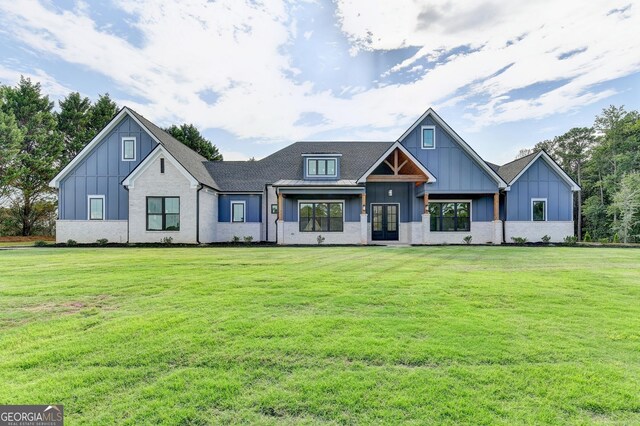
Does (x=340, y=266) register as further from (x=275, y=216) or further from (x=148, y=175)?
(x=148, y=175)

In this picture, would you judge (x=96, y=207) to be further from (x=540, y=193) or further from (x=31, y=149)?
(x=540, y=193)

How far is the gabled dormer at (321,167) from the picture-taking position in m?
21.3

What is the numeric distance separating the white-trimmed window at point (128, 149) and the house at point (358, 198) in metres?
0.06

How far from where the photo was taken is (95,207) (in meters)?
20.4

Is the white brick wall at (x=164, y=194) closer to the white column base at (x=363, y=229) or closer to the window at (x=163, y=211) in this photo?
the window at (x=163, y=211)

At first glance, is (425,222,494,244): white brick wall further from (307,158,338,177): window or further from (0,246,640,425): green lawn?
(0,246,640,425): green lawn

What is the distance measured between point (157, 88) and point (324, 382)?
25.7m

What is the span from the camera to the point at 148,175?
18.7 m

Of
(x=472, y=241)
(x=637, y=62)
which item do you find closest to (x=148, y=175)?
(x=472, y=241)

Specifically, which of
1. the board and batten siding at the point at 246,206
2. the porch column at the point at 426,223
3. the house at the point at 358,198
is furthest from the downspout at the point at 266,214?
the porch column at the point at 426,223

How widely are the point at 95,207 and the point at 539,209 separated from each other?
95.3 ft

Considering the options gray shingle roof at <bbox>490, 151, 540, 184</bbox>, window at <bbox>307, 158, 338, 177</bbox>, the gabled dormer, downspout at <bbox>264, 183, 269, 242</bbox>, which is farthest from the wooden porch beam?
downspout at <bbox>264, 183, 269, 242</bbox>

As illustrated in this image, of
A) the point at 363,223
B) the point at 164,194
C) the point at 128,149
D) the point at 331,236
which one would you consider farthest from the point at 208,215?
the point at 363,223

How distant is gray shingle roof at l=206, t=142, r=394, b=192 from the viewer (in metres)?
22.2
